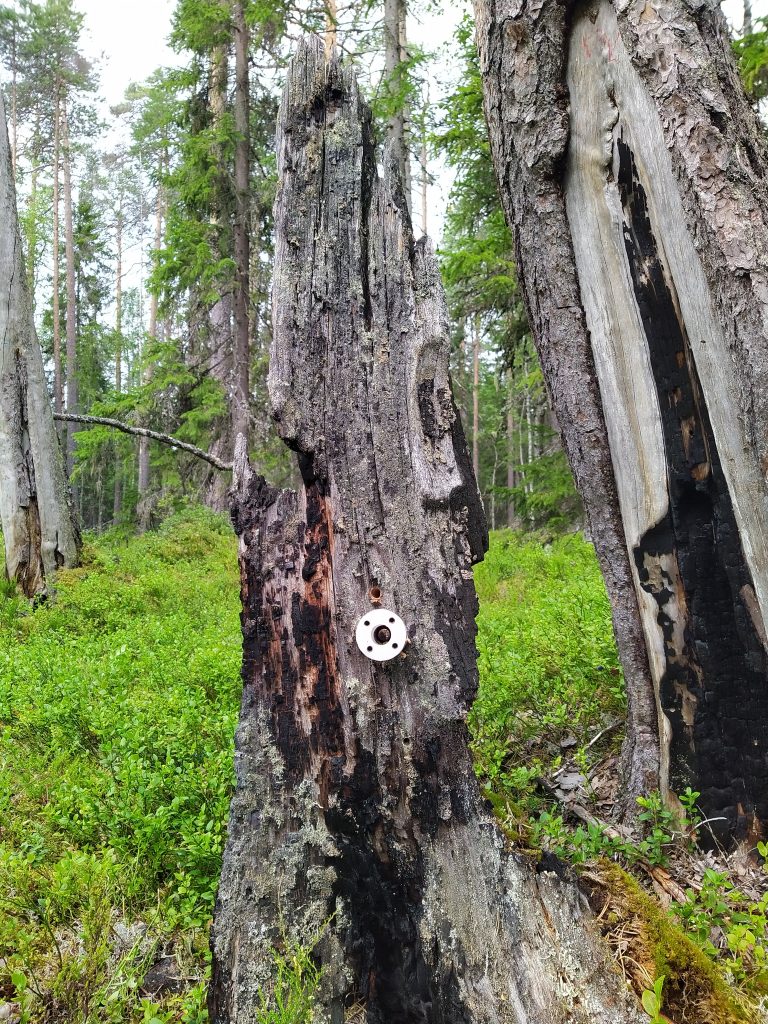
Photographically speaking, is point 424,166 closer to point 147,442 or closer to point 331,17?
point 331,17

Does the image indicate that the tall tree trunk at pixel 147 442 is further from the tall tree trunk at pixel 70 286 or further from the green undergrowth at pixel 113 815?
the green undergrowth at pixel 113 815

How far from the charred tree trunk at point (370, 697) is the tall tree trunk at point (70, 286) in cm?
2385

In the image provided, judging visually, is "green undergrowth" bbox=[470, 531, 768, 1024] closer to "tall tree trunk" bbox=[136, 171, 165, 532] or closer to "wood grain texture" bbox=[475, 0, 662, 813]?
"wood grain texture" bbox=[475, 0, 662, 813]

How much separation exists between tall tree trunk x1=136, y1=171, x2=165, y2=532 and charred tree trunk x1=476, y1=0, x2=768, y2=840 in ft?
39.4

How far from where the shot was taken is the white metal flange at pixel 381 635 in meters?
2.00

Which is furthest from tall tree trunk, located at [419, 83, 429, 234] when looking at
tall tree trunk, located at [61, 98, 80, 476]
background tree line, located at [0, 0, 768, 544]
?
tall tree trunk, located at [61, 98, 80, 476]

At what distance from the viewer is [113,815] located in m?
2.89

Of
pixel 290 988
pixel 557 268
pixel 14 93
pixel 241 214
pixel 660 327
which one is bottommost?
pixel 290 988

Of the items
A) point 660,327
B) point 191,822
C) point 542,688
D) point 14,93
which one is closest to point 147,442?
point 14,93

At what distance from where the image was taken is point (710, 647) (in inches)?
104

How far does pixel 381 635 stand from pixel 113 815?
1.75 metres

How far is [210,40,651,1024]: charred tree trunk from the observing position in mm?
1919

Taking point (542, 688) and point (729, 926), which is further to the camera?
point (542, 688)

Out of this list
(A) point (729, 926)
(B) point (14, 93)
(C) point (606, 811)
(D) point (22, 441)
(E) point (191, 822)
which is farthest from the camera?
(B) point (14, 93)
